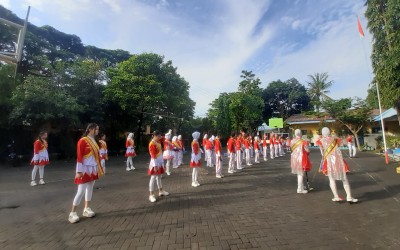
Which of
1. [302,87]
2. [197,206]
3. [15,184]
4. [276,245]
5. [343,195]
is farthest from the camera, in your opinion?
[302,87]

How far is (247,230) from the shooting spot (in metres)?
4.73

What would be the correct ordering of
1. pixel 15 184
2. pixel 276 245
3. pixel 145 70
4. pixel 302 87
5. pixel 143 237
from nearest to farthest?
1. pixel 276 245
2. pixel 143 237
3. pixel 15 184
4. pixel 145 70
5. pixel 302 87

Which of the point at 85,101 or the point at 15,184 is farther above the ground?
the point at 85,101

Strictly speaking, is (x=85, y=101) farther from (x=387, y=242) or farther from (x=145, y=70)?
(x=387, y=242)

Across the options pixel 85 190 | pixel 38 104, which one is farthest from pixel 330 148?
pixel 38 104

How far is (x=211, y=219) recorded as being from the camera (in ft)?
17.6

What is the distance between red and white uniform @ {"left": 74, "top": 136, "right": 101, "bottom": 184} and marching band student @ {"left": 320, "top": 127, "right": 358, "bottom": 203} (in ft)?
18.4

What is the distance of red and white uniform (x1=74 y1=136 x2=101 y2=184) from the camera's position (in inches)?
222

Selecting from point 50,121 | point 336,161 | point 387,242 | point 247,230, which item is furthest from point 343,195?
point 50,121

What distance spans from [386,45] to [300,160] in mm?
10392

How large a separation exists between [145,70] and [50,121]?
917cm

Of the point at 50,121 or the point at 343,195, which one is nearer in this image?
the point at 343,195

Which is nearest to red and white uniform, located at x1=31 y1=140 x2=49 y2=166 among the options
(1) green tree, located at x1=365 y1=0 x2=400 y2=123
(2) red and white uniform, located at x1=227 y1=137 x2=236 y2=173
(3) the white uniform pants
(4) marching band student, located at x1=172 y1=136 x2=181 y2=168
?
(3) the white uniform pants

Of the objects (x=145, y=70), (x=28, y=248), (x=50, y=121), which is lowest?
(x=28, y=248)
